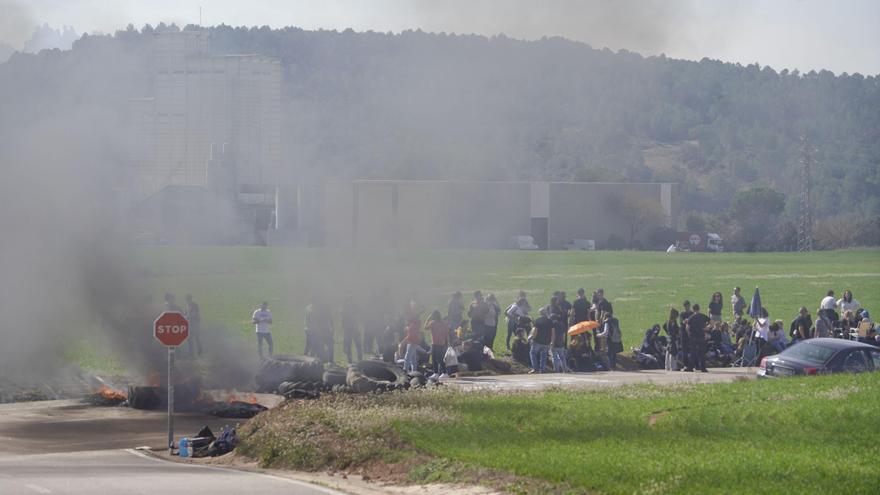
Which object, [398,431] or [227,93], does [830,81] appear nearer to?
[227,93]

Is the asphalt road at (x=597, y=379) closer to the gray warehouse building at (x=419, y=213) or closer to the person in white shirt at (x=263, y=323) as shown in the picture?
the person in white shirt at (x=263, y=323)

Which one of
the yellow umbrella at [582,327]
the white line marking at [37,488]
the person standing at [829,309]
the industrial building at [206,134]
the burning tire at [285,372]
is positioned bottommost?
the white line marking at [37,488]

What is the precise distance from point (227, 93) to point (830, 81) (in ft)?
431

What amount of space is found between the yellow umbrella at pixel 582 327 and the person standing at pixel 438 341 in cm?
400

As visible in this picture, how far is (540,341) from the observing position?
3059cm

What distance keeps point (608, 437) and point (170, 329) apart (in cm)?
779

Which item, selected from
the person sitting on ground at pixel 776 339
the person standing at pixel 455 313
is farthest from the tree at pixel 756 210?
the person standing at pixel 455 313

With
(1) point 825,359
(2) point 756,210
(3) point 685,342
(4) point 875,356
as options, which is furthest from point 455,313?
(2) point 756,210

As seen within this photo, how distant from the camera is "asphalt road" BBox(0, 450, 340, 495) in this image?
15.0 m

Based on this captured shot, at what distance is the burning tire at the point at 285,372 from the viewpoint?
89.1 ft

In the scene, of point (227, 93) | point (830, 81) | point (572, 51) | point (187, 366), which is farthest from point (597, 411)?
point (830, 81)

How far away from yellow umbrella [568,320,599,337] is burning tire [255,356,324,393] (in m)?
7.45

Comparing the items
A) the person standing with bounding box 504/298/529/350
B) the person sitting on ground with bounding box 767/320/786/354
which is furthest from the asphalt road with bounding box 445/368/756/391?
the person standing with bounding box 504/298/529/350

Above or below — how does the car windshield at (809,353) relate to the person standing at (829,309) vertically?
below
